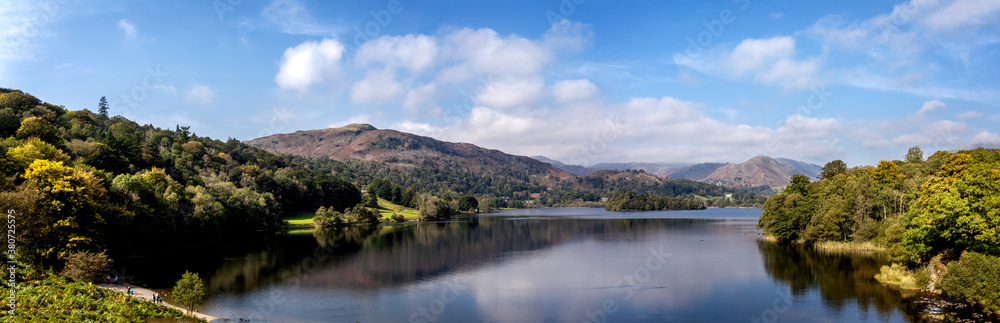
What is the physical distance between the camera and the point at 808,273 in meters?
48.2

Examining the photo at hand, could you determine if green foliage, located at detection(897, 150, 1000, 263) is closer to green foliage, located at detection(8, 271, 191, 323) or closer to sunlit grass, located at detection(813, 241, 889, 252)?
sunlit grass, located at detection(813, 241, 889, 252)

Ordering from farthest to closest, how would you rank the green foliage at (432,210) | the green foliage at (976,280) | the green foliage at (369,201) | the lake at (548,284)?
1. the green foliage at (369,201)
2. the green foliage at (432,210)
3. the lake at (548,284)
4. the green foliage at (976,280)

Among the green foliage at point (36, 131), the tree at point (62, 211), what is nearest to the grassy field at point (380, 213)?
the green foliage at point (36, 131)

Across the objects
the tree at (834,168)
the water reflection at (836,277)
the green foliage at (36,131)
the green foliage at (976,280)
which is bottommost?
the water reflection at (836,277)

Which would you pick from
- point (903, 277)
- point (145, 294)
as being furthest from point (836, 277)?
point (145, 294)

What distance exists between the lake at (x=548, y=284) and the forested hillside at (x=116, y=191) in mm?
9092

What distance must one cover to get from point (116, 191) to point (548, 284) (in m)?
46.2

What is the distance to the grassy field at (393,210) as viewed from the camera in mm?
149825

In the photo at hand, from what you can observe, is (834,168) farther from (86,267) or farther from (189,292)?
(86,267)

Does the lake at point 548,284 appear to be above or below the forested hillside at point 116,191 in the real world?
below

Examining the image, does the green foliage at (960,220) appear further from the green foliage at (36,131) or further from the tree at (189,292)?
the green foliage at (36,131)

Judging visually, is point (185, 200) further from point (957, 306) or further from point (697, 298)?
point (957, 306)

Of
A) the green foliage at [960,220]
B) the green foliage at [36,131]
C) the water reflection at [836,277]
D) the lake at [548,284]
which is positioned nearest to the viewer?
the lake at [548,284]

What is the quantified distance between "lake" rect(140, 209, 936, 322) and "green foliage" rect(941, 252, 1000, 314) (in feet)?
9.42
